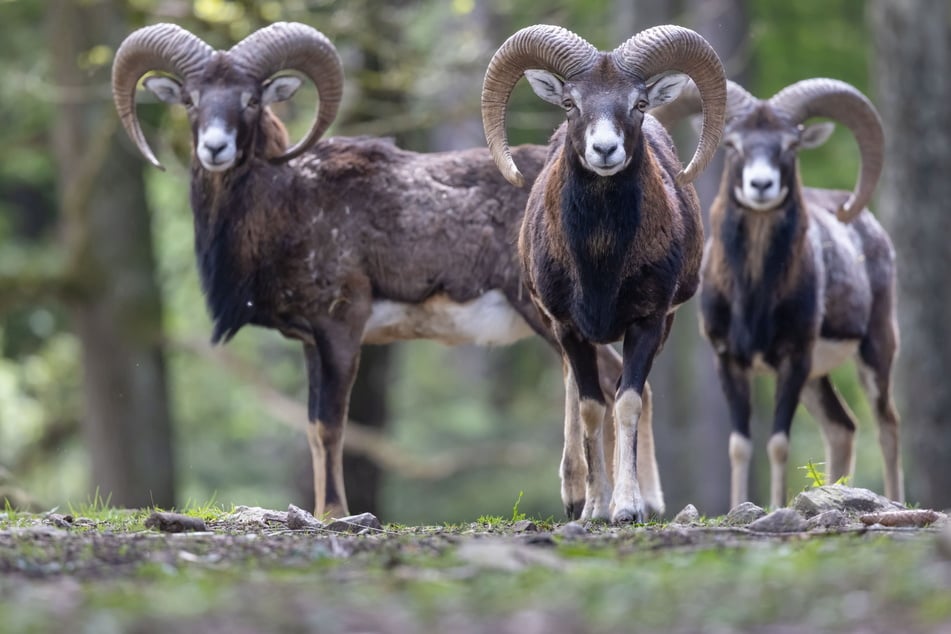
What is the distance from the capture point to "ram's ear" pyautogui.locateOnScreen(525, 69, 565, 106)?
1001cm

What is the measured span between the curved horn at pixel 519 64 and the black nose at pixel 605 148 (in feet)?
2.57

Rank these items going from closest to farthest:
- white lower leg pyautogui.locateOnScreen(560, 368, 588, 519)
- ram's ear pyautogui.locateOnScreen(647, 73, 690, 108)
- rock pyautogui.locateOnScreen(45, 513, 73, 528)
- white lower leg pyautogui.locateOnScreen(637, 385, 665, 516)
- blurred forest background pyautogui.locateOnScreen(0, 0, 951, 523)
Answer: rock pyautogui.locateOnScreen(45, 513, 73, 528) < ram's ear pyautogui.locateOnScreen(647, 73, 690, 108) < white lower leg pyautogui.locateOnScreen(560, 368, 588, 519) < white lower leg pyautogui.locateOnScreen(637, 385, 665, 516) < blurred forest background pyautogui.locateOnScreen(0, 0, 951, 523)

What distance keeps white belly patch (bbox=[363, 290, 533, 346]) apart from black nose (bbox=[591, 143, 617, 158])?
3198 mm

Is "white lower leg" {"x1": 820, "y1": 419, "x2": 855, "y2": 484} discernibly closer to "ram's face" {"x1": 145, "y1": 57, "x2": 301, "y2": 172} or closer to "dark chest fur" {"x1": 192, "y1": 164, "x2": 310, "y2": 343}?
"dark chest fur" {"x1": 192, "y1": 164, "x2": 310, "y2": 343}

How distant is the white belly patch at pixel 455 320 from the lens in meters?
12.3

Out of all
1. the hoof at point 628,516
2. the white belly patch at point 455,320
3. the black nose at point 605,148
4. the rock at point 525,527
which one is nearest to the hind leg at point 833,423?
the white belly patch at point 455,320

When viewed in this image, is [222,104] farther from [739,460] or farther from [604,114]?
[739,460]

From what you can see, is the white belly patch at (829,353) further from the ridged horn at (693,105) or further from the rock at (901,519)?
the rock at (901,519)

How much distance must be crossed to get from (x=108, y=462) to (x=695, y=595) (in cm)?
1396

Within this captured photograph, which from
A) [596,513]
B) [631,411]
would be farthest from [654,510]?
[631,411]

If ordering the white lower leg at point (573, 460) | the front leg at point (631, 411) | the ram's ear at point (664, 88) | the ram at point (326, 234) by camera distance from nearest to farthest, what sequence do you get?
1. the front leg at point (631, 411)
2. the ram's ear at point (664, 88)
3. the white lower leg at point (573, 460)
4. the ram at point (326, 234)

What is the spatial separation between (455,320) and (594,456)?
3018 mm

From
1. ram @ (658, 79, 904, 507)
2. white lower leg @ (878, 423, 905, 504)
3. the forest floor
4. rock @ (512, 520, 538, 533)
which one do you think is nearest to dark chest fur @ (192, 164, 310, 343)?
ram @ (658, 79, 904, 507)

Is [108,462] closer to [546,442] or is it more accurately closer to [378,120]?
[378,120]
